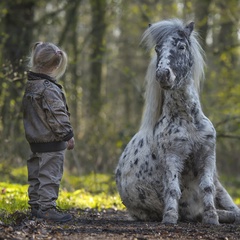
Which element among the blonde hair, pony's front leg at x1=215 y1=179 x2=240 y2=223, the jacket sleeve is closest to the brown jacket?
the jacket sleeve

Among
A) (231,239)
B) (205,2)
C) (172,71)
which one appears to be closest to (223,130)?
(205,2)

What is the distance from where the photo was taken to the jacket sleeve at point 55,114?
19.7ft

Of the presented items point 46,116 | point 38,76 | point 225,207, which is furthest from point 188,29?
point 225,207

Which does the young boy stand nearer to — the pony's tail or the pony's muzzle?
the pony's tail

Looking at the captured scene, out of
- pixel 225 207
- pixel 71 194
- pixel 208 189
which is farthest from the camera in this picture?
pixel 71 194

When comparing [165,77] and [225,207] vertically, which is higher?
[165,77]

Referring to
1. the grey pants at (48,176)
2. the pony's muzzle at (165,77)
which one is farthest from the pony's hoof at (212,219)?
the grey pants at (48,176)

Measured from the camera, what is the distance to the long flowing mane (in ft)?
20.8

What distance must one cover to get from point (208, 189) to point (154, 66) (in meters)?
1.53

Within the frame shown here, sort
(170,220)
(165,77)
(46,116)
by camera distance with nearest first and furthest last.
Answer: (165,77) < (170,220) < (46,116)

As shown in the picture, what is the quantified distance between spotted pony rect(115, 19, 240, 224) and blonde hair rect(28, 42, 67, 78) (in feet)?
3.53

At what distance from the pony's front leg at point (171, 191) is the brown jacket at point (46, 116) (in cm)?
113

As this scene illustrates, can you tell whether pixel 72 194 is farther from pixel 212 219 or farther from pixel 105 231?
pixel 105 231

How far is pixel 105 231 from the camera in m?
5.24
